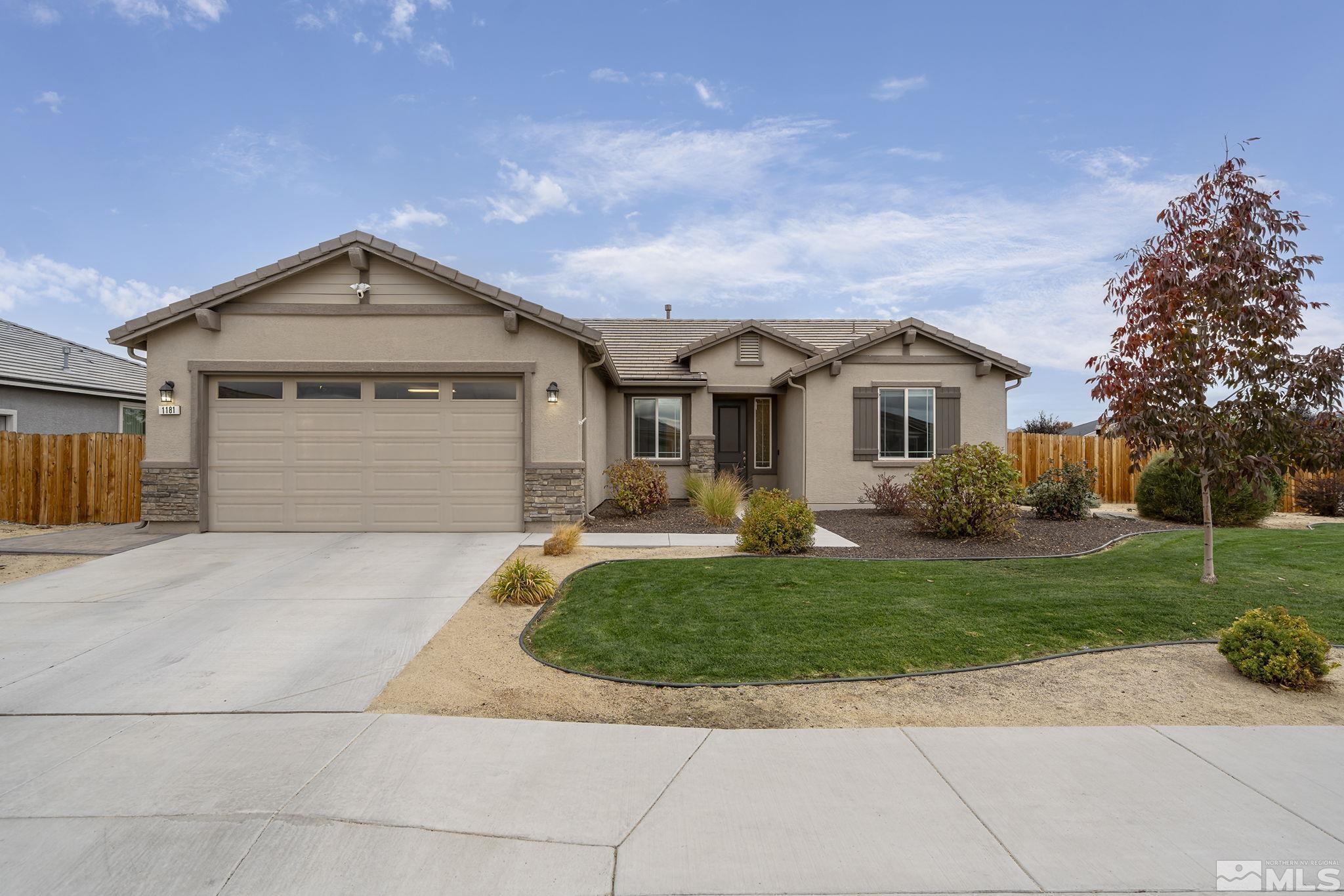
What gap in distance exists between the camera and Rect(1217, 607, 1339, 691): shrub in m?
4.36

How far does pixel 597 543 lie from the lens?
9711 mm

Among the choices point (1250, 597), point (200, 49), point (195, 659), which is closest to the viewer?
point (195, 659)

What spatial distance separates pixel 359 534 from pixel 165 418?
147 inches

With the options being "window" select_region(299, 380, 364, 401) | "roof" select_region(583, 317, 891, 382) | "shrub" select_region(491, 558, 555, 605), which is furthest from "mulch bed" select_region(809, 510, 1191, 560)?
"window" select_region(299, 380, 364, 401)

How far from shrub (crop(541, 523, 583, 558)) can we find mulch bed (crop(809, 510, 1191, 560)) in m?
3.33

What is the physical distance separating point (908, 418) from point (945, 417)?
0.78m

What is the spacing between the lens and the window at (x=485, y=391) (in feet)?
36.0

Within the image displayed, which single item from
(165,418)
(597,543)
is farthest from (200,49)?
(597,543)

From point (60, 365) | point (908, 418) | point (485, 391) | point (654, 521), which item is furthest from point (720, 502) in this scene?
point (60, 365)

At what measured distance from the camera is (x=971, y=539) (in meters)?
9.99

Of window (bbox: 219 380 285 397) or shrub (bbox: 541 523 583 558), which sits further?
window (bbox: 219 380 285 397)

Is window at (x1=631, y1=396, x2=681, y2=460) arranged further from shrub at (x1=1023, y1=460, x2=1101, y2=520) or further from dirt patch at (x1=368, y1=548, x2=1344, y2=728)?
dirt patch at (x1=368, y1=548, x2=1344, y2=728)

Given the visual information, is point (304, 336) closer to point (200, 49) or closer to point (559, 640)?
point (200, 49)

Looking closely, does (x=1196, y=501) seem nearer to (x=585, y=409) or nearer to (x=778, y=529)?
(x=778, y=529)
